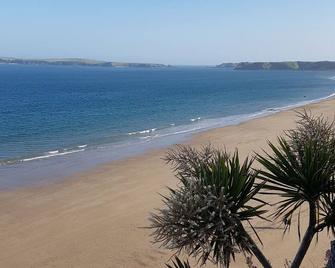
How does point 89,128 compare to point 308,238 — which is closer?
point 308,238

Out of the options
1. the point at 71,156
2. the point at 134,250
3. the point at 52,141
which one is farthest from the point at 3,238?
the point at 52,141

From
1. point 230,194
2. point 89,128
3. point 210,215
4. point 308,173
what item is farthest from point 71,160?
point 210,215

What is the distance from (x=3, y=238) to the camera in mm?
12422

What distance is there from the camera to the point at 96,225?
13172mm

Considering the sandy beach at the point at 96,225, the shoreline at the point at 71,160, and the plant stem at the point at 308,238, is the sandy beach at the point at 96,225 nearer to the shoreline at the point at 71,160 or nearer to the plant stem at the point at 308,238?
the shoreline at the point at 71,160

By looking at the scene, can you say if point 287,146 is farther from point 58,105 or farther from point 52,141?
point 58,105

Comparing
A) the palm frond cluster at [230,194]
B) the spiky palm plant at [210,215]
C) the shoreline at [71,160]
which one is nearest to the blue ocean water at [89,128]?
the shoreline at [71,160]

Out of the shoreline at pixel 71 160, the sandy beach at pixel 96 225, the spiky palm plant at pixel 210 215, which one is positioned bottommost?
the shoreline at pixel 71 160

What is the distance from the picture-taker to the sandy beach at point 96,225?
35.1 feet

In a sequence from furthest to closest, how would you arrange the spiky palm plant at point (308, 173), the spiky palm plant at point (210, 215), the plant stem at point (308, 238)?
the plant stem at point (308, 238)
the spiky palm plant at point (308, 173)
the spiky palm plant at point (210, 215)

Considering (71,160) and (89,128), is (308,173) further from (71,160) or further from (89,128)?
(89,128)

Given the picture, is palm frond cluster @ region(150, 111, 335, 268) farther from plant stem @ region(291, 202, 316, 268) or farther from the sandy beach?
the sandy beach

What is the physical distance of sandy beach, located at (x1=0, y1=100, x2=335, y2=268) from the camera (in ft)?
35.1

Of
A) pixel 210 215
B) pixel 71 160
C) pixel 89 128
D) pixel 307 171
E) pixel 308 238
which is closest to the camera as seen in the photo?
pixel 210 215
